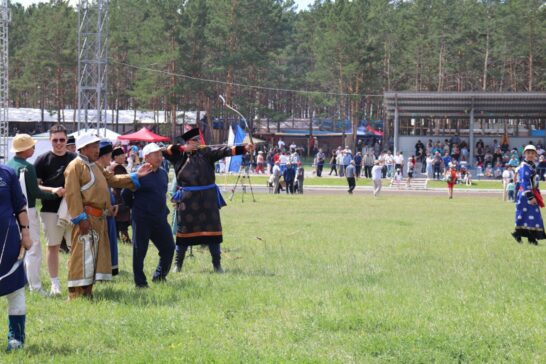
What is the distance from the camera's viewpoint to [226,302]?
8.52 metres

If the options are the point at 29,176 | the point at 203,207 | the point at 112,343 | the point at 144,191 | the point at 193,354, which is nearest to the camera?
the point at 193,354

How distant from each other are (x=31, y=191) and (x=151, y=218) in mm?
1701

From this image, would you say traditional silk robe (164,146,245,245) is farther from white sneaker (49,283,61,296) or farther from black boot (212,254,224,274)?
white sneaker (49,283,61,296)

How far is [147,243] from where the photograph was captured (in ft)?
32.4

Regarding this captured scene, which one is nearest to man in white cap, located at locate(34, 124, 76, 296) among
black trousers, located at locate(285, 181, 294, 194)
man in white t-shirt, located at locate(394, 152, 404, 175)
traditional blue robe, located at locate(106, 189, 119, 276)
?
traditional blue robe, located at locate(106, 189, 119, 276)

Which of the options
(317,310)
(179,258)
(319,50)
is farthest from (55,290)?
(319,50)

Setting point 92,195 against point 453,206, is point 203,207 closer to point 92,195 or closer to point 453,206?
point 92,195

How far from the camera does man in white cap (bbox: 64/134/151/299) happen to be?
28.6 feet

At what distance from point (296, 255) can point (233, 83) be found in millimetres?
64104

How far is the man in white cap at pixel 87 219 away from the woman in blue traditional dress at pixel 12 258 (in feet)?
6.01

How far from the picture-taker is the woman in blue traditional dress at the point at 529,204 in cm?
1483

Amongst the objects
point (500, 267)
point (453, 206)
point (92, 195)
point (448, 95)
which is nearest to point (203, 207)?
point (92, 195)

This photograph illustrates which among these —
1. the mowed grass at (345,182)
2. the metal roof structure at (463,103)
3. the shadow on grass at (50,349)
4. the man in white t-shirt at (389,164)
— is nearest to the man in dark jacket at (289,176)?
the mowed grass at (345,182)

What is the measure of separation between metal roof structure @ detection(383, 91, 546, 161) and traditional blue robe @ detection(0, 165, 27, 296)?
4614cm
